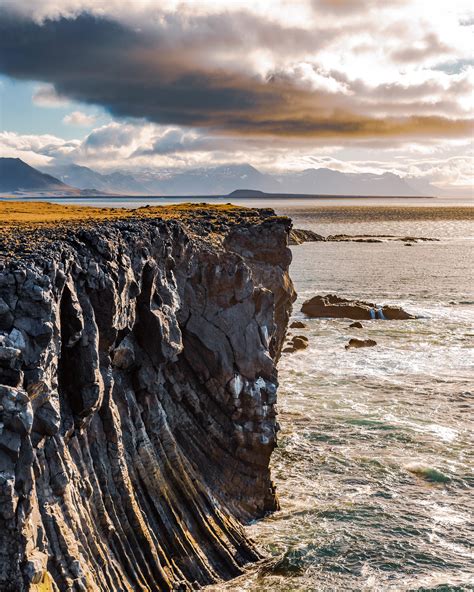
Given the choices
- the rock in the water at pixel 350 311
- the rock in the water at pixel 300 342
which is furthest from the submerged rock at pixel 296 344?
the rock in the water at pixel 350 311

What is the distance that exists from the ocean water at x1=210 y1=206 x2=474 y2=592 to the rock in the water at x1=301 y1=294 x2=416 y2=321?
14.8 ft

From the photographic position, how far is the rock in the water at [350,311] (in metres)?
100

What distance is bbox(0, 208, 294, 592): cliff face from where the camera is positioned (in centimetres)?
2281

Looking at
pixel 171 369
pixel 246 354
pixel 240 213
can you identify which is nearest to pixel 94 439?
pixel 171 369

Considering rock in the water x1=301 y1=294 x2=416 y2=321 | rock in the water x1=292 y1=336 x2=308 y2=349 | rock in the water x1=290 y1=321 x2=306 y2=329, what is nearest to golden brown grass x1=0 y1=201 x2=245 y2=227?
rock in the water x1=292 y1=336 x2=308 y2=349

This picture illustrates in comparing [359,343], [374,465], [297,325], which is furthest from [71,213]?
[297,325]

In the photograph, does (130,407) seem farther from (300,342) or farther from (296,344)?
(300,342)

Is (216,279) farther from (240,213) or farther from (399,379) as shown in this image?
(399,379)

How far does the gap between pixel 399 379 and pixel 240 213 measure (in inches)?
950

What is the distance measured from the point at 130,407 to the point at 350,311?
237 feet

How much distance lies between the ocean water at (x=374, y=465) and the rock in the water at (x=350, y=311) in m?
4.50

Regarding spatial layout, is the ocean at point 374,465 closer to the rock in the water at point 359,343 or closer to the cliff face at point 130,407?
the rock in the water at point 359,343

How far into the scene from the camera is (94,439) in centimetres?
2927

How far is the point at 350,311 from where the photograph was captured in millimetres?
101438
